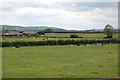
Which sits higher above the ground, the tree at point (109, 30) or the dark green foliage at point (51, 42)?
the tree at point (109, 30)

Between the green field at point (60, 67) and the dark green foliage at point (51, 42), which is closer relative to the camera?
the green field at point (60, 67)

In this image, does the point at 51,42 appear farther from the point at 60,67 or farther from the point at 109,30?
the point at 109,30

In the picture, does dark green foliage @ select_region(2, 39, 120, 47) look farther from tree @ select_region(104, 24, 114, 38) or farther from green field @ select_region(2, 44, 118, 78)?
green field @ select_region(2, 44, 118, 78)

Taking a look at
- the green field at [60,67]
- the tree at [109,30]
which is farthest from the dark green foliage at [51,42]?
the green field at [60,67]

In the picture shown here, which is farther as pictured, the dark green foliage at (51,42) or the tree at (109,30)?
the tree at (109,30)

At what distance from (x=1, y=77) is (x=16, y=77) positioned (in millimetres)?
729

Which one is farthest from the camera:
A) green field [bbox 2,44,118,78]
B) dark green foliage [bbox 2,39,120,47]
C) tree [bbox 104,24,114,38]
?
tree [bbox 104,24,114,38]

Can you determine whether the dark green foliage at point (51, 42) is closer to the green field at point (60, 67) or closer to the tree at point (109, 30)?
the tree at point (109, 30)

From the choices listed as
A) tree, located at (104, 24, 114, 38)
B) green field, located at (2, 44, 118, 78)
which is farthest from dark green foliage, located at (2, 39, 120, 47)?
green field, located at (2, 44, 118, 78)

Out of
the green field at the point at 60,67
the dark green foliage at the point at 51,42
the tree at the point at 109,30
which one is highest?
the tree at the point at 109,30

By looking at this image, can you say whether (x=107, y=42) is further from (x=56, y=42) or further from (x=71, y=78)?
(x=71, y=78)

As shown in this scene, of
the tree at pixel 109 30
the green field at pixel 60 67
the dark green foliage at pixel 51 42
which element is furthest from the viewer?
the tree at pixel 109 30

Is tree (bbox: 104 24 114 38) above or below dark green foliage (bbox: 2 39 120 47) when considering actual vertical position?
above

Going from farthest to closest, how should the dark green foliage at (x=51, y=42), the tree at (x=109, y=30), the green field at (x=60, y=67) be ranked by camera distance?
the tree at (x=109, y=30), the dark green foliage at (x=51, y=42), the green field at (x=60, y=67)
